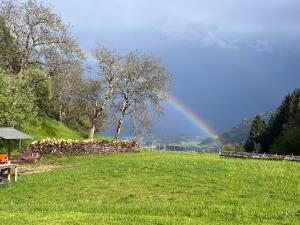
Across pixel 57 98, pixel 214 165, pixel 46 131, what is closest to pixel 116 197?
pixel 214 165

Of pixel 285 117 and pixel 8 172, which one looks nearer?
pixel 8 172

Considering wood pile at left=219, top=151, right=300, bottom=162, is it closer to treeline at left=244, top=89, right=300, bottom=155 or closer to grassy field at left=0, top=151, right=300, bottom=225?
grassy field at left=0, top=151, right=300, bottom=225

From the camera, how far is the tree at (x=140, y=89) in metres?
71.5

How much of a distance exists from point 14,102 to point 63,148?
8406 mm

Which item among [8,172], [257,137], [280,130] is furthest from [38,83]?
[257,137]

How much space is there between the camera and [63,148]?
170ft

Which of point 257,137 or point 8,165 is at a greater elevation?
Result: point 257,137

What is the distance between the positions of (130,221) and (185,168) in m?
16.8

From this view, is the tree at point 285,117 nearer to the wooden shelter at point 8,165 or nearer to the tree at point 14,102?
the tree at point 14,102

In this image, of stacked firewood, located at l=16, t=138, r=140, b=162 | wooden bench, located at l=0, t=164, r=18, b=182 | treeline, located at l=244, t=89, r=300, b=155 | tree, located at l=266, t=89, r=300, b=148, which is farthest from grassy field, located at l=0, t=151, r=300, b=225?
tree, located at l=266, t=89, r=300, b=148

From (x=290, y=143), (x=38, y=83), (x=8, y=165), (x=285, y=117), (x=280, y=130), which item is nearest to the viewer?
(x=8, y=165)

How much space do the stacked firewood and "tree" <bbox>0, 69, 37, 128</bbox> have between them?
14.8 ft

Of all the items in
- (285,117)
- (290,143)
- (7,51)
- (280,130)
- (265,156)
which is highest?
(7,51)

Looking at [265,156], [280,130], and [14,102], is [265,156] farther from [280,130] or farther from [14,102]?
[280,130]
